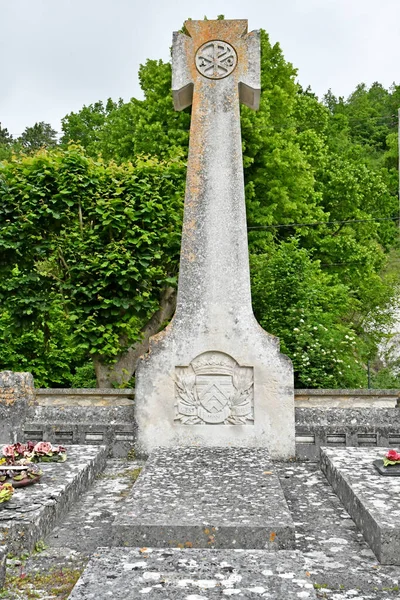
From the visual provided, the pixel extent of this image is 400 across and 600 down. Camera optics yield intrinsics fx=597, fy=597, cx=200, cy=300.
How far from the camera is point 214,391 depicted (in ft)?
22.6

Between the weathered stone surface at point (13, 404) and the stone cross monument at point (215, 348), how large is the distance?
4.88 ft

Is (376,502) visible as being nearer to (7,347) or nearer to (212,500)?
(212,500)

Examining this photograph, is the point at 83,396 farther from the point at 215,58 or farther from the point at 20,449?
the point at 215,58

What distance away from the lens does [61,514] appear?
492 centimetres

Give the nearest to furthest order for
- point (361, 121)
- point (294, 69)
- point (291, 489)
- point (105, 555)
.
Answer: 1. point (105, 555)
2. point (291, 489)
3. point (294, 69)
4. point (361, 121)

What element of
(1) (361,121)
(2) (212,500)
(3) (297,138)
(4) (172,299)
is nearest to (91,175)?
(4) (172,299)

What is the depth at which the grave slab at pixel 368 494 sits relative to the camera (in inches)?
155

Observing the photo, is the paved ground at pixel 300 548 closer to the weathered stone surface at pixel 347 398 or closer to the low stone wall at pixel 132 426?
the low stone wall at pixel 132 426

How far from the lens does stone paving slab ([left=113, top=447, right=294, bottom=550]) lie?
13.1 feet

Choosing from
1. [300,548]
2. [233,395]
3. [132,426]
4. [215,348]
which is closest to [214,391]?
[233,395]

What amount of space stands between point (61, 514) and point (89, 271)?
7740 millimetres

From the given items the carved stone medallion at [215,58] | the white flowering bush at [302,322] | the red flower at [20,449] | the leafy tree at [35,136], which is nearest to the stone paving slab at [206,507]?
the red flower at [20,449]

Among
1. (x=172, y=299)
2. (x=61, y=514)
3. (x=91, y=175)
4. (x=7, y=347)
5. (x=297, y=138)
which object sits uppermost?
(x=297, y=138)

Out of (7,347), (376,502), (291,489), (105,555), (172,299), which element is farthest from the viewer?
(7,347)
